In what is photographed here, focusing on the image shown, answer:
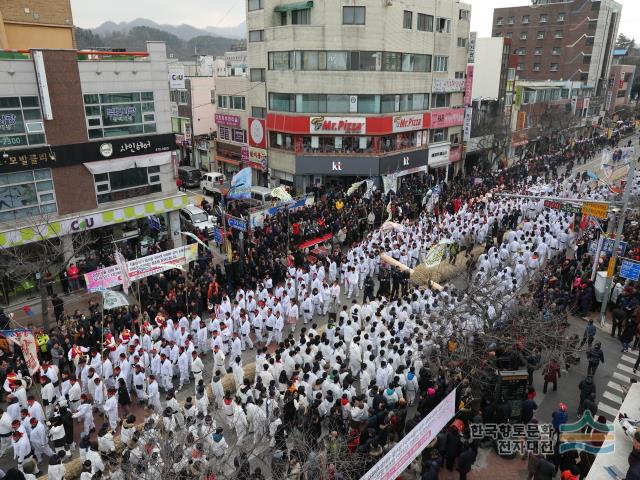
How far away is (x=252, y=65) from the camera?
31.8m

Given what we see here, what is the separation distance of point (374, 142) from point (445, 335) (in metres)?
19.5

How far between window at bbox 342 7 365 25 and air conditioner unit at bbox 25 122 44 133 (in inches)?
707

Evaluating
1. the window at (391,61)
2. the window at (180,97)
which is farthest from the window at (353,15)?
the window at (180,97)

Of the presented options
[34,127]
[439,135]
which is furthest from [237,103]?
[34,127]

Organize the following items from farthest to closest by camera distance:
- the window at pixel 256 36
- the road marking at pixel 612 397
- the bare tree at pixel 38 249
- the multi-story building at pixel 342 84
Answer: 1. the window at pixel 256 36
2. the multi-story building at pixel 342 84
3. the bare tree at pixel 38 249
4. the road marking at pixel 612 397

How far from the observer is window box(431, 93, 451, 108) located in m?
34.1

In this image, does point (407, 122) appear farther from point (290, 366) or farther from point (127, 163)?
point (290, 366)

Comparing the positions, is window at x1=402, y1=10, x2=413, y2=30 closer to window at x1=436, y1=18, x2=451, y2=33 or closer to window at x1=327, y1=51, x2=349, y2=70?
window at x1=436, y1=18, x2=451, y2=33

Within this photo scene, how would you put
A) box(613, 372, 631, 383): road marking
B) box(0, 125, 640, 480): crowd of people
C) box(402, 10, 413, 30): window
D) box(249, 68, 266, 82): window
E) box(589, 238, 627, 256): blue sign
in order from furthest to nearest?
box(249, 68, 266, 82): window, box(402, 10, 413, 30): window, box(589, 238, 627, 256): blue sign, box(613, 372, 631, 383): road marking, box(0, 125, 640, 480): crowd of people

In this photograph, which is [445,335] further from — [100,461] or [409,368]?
[100,461]

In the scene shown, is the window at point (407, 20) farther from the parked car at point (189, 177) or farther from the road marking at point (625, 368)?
the road marking at point (625, 368)

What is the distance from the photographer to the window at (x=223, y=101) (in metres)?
35.1

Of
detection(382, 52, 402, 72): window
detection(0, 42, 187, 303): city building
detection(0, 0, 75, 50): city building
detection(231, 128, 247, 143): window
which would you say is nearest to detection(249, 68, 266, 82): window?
detection(231, 128, 247, 143): window

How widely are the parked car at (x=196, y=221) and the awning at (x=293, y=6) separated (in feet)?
45.5
